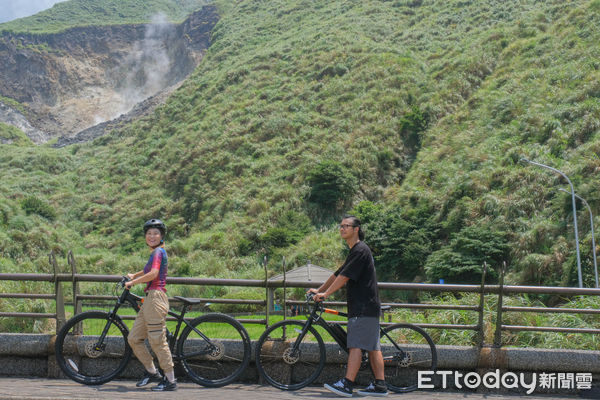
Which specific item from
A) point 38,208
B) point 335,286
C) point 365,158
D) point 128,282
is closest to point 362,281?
point 335,286

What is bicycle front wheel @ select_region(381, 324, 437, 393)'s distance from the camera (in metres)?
6.61

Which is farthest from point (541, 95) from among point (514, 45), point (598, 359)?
point (598, 359)

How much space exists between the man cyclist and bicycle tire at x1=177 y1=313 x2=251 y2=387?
1.22 m

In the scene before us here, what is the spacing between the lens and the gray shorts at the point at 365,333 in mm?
6141

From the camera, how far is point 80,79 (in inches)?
4555

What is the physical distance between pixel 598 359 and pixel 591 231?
689 inches

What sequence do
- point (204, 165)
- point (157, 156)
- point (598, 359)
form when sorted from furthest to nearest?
1. point (157, 156)
2. point (204, 165)
3. point (598, 359)

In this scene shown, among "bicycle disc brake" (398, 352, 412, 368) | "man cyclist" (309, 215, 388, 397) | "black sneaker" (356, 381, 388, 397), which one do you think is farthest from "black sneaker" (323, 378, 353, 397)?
"bicycle disc brake" (398, 352, 412, 368)

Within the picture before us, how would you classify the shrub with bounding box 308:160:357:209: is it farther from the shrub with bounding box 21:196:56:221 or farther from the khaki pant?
the khaki pant

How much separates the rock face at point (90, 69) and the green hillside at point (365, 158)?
38412mm

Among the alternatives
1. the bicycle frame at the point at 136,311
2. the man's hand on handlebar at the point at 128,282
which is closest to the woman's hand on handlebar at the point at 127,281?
the man's hand on handlebar at the point at 128,282

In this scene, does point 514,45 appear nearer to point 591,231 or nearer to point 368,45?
point 368,45

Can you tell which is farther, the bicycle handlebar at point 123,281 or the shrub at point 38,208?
the shrub at point 38,208

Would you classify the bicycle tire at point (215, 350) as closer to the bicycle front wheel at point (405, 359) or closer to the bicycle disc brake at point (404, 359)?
the bicycle front wheel at point (405, 359)
